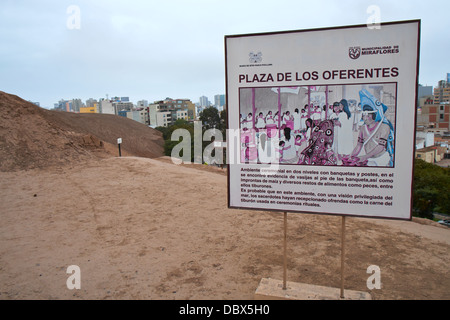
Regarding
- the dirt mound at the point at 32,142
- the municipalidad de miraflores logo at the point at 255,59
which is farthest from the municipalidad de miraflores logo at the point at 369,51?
the dirt mound at the point at 32,142

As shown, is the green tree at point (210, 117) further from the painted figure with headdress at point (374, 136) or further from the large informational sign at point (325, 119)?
the painted figure with headdress at point (374, 136)

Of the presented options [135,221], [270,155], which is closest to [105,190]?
[135,221]

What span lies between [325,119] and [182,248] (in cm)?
336

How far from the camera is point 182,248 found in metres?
5.75

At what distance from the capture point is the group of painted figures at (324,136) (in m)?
3.50

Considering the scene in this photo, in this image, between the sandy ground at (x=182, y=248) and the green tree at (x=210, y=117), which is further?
the green tree at (x=210, y=117)

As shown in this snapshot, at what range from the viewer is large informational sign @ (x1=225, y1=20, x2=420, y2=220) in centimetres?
342

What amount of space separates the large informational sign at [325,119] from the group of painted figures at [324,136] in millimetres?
10

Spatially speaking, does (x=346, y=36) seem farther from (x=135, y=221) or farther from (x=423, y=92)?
(x=423, y=92)

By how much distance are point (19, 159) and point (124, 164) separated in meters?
3.59

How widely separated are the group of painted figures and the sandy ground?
1848 mm

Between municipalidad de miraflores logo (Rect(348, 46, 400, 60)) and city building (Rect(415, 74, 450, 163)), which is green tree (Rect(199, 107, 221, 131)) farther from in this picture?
municipalidad de miraflores logo (Rect(348, 46, 400, 60))

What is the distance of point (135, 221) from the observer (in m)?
7.08

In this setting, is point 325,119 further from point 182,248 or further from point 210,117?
point 210,117
